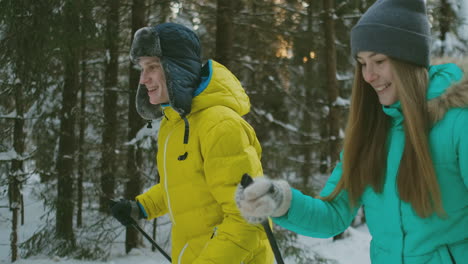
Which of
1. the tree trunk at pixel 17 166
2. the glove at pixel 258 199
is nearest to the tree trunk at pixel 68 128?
the tree trunk at pixel 17 166

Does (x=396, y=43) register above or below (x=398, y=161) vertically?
above

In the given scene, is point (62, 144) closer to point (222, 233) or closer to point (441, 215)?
point (222, 233)

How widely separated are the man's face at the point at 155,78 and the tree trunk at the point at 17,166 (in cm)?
499

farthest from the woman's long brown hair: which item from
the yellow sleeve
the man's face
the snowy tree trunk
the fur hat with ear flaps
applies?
the snowy tree trunk

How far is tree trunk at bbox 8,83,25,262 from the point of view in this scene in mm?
6988

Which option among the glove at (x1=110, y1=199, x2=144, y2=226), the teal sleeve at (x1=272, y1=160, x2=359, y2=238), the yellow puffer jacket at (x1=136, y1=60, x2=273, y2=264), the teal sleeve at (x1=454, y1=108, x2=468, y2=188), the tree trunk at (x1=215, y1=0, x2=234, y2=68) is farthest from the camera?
the tree trunk at (x1=215, y1=0, x2=234, y2=68)

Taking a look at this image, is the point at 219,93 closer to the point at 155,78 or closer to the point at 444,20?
the point at 155,78

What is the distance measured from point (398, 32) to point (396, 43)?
7 centimetres

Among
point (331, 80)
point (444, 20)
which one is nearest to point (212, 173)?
point (331, 80)

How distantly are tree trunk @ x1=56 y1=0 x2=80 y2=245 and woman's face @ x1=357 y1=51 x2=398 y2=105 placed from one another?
575cm

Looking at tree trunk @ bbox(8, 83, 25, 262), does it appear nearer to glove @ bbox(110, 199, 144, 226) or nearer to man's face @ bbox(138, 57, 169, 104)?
glove @ bbox(110, 199, 144, 226)

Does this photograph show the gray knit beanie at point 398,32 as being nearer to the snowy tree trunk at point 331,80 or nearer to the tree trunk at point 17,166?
the tree trunk at point 17,166

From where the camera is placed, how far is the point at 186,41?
281 centimetres

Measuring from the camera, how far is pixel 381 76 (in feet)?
6.42
